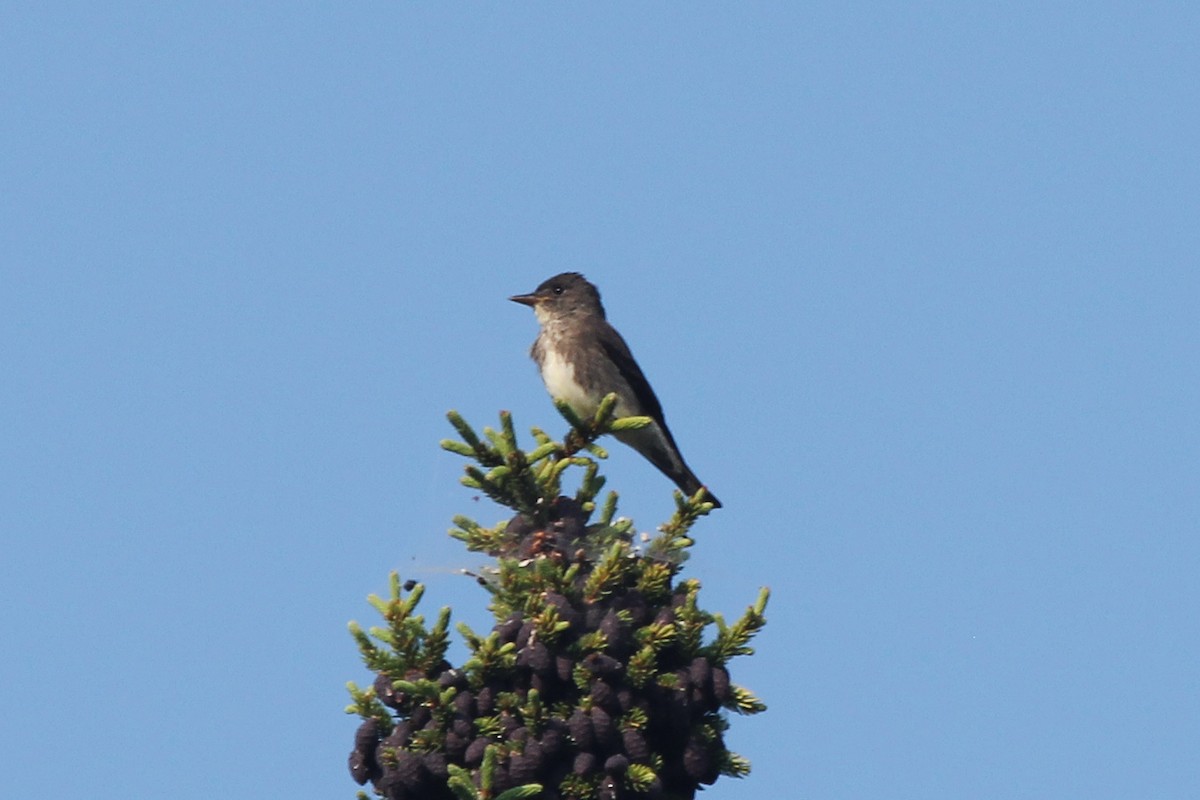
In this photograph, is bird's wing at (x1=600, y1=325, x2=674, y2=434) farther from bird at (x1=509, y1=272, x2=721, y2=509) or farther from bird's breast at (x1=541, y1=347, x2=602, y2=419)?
bird's breast at (x1=541, y1=347, x2=602, y2=419)

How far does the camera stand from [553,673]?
650cm

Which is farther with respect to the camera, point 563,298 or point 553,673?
point 563,298

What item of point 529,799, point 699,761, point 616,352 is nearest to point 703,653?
point 699,761

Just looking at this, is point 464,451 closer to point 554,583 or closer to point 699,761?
point 554,583

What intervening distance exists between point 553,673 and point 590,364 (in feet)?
19.6

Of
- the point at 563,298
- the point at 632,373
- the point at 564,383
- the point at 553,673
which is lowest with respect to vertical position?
the point at 553,673

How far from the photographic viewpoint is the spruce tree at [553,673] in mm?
6344

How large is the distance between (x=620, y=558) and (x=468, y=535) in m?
0.76

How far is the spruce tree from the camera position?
6344 millimetres

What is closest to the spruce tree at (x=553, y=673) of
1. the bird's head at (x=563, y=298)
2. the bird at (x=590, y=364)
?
the bird at (x=590, y=364)

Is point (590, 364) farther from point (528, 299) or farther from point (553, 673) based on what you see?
point (553, 673)

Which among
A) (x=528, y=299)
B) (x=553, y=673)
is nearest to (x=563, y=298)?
(x=528, y=299)

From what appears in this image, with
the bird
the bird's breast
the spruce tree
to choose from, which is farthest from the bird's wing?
the spruce tree

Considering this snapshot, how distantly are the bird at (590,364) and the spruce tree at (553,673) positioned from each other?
16.6ft
